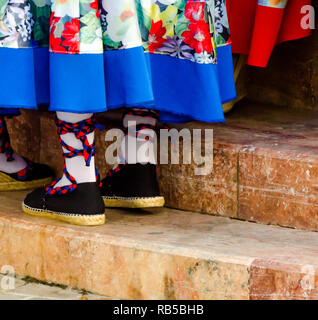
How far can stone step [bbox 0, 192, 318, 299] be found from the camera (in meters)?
1.97

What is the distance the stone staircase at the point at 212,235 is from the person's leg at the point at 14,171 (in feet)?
0.18

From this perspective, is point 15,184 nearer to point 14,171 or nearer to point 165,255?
point 14,171

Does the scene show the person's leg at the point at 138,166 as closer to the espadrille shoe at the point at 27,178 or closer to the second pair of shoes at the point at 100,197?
the second pair of shoes at the point at 100,197

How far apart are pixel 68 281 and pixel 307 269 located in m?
0.68

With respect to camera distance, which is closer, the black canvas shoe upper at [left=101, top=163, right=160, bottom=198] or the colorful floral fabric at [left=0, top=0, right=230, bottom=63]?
the colorful floral fabric at [left=0, top=0, right=230, bottom=63]

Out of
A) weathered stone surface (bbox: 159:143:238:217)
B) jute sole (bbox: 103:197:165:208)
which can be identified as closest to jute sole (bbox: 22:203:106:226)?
jute sole (bbox: 103:197:165:208)

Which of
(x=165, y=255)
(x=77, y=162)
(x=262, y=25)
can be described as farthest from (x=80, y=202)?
(x=262, y=25)

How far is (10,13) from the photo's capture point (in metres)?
2.14

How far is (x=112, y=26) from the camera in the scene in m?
2.11

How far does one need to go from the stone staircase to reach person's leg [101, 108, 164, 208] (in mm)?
60

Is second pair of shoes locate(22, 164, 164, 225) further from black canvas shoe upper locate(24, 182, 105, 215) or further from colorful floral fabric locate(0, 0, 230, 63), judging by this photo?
colorful floral fabric locate(0, 0, 230, 63)

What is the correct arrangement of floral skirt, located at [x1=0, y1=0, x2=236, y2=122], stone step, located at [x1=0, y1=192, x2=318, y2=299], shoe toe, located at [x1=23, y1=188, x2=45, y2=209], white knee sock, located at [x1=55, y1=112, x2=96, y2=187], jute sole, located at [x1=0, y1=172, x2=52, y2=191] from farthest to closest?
jute sole, located at [x1=0, y1=172, x2=52, y2=191] < shoe toe, located at [x1=23, y1=188, x2=45, y2=209] < white knee sock, located at [x1=55, y1=112, x2=96, y2=187] < floral skirt, located at [x1=0, y1=0, x2=236, y2=122] < stone step, located at [x1=0, y1=192, x2=318, y2=299]

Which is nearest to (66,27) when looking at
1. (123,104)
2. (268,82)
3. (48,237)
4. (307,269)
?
(123,104)

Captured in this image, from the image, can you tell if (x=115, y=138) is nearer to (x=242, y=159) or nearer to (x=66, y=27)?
(x=242, y=159)
